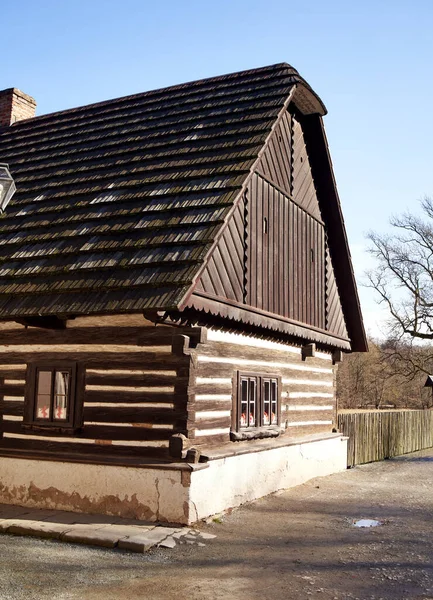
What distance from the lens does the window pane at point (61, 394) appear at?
936 cm

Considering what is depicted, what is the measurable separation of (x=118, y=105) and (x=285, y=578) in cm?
1120

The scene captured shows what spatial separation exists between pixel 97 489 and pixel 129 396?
1.37 metres

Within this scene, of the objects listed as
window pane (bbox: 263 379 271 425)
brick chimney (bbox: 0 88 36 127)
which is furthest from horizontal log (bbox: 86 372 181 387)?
brick chimney (bbox: 0 88 36 127)

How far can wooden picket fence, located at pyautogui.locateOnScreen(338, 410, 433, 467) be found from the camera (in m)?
16.6

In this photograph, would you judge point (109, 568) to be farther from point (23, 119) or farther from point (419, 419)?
point (419, 419)

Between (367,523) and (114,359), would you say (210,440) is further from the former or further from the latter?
(367,523)

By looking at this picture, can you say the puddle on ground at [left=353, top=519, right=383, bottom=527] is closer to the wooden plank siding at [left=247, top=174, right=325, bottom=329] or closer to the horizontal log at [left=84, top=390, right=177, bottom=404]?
the horizontal log at [left=84, top=390, right=177, bottom=404]

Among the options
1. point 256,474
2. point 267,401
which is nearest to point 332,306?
point 267,401

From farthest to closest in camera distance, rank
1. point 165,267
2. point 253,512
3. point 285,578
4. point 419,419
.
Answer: point 419,419 < point 253,512 < point 165,267 < point 285,578

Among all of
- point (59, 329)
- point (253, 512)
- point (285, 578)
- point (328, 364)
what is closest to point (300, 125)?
point (328, 364)

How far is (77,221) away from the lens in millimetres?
10367

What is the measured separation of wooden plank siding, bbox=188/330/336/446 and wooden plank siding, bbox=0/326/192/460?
1.24ft

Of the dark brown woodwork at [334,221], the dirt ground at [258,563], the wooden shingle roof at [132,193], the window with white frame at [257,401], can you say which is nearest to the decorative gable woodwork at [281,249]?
the dark brown woodwork at [334,221]

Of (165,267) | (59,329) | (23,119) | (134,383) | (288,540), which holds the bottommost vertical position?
(288,540)
